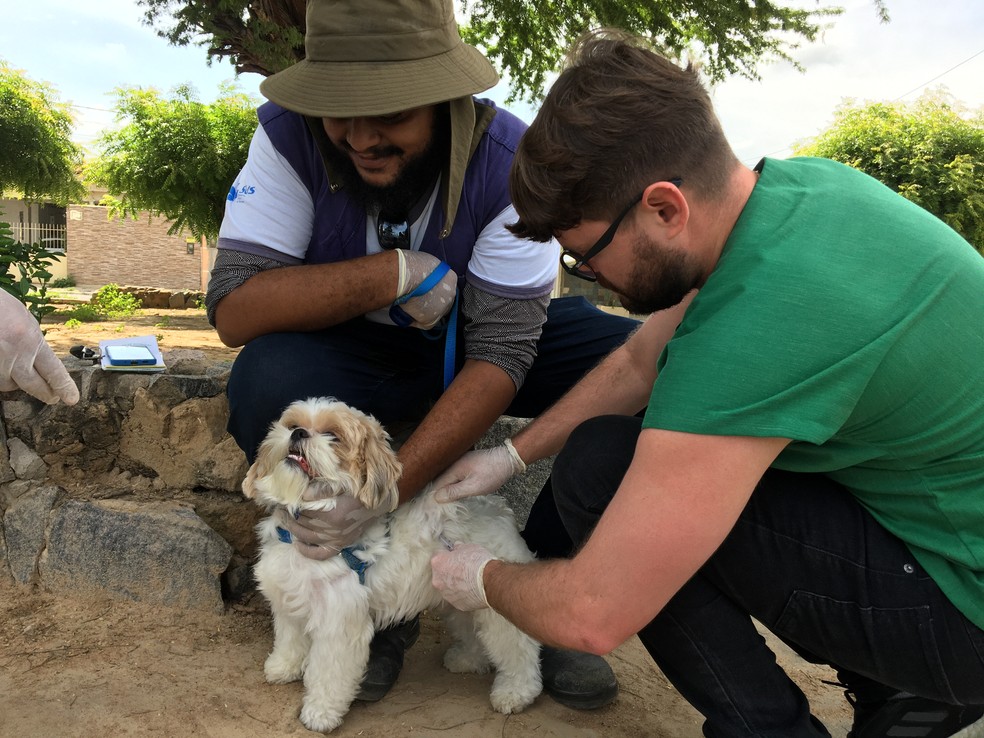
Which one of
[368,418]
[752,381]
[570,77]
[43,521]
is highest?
[570,77]

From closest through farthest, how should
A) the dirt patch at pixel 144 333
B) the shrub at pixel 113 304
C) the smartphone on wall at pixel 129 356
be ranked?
1. the smartphone on wall at pixel 129 356
2. the dirt patch at pixel 144 333
3. the shrub at pixel 113 304

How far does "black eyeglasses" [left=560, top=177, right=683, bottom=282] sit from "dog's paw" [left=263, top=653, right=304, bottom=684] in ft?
5.65

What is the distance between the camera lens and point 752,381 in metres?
1.46

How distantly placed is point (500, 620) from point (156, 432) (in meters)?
1.75

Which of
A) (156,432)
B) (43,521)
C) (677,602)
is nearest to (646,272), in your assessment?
(677,602)

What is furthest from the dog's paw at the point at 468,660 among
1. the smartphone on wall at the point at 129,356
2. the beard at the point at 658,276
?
the smartphone on wall at the point at 129,356

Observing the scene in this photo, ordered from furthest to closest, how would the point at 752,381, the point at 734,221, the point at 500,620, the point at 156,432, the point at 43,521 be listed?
the point at 156,432 → the point at 43,521 → the point at 500,620 → the point at 734,221 → the point at 752,381

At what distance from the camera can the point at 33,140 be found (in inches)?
678

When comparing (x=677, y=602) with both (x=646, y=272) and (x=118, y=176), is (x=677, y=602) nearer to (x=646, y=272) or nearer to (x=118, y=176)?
(x=646, y=272)

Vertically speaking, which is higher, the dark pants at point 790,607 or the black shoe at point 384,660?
the dark pants at point 790,607

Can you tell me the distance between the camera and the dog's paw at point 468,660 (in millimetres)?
2896

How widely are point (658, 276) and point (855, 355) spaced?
1.58 feet

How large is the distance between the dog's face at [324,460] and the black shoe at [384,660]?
623 mm

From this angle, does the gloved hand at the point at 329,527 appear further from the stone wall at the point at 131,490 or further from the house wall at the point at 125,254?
the house wall at the point at 125,254
